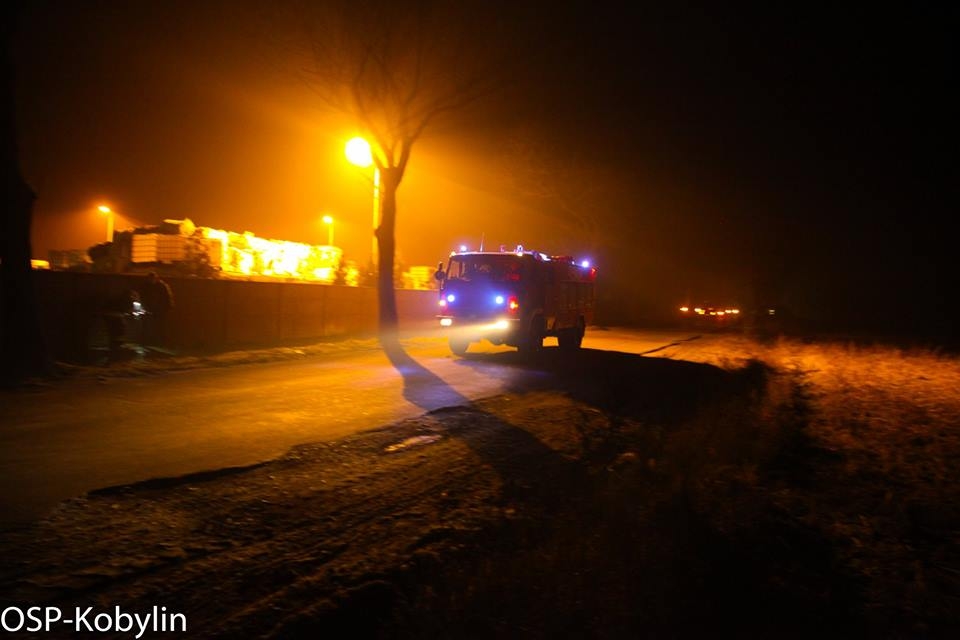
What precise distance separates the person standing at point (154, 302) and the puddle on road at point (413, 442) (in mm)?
9339

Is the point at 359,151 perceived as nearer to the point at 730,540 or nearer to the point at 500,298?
the point at 500,298

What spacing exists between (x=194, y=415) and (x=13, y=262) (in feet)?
16.1

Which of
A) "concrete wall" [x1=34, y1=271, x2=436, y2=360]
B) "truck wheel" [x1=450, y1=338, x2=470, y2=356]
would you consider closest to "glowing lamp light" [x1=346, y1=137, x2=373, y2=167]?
"concrete wall" [x1=34, y1=271, x2=436, y2=360]

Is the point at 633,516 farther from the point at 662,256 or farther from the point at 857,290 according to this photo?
the point at 857,290

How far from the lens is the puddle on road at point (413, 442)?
23.1 feet

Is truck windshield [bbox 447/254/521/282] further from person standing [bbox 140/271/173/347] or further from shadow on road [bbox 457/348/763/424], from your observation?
person standing [bbox 140/271/173/347]

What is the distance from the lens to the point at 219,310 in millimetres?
16281

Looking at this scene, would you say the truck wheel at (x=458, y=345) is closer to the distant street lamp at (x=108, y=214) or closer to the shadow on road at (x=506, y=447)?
the shadow on road at (x=506, y=447)

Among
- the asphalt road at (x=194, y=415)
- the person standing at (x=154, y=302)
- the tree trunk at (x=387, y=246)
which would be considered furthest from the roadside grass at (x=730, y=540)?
the tree trunk at (x=387, y=246)

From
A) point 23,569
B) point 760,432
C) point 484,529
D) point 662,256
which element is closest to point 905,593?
point 484,529

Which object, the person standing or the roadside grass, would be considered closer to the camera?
the roadside grass

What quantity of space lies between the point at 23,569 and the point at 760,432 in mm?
7878

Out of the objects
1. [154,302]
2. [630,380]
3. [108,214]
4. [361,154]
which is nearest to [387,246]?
[361,154]

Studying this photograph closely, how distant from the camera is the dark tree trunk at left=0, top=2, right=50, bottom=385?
1024cm
